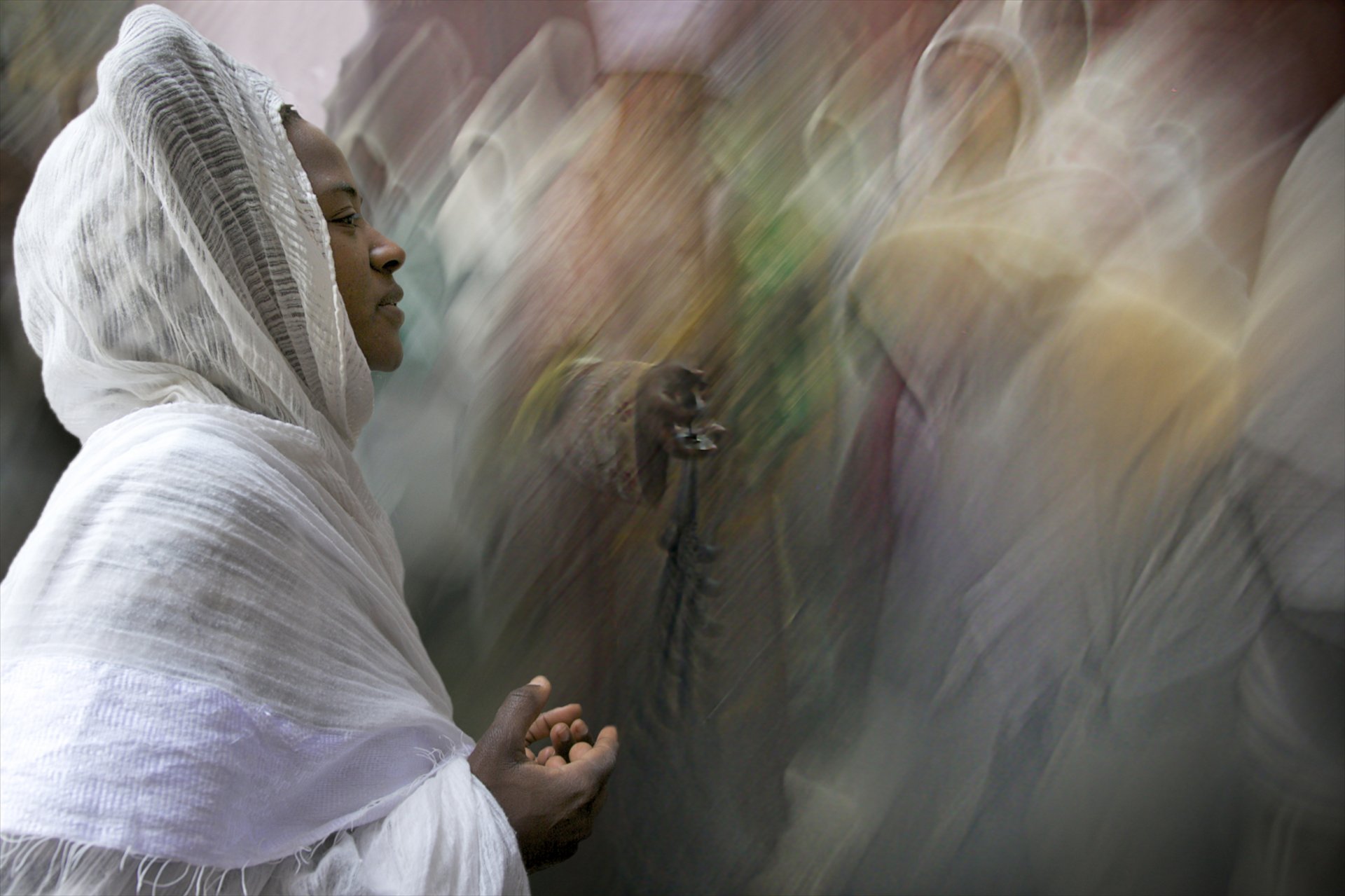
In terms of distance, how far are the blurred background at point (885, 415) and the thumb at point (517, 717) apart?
0.39 m

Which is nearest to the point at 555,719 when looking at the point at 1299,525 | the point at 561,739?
the point at 561,739

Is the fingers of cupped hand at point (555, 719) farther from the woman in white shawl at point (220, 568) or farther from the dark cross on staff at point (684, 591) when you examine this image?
the dark cross on staff at point (684, 591)

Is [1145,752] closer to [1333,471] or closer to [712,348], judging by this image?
[1333,471]

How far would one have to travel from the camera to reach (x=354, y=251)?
1.13 meters

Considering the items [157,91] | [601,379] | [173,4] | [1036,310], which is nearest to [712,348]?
[601,379]

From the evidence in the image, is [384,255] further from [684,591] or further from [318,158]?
[684,591]

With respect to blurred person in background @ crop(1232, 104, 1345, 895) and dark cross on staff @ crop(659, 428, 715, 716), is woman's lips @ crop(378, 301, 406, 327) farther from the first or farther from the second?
blurred person in background @ crop(1232, 104, 1345, 895)

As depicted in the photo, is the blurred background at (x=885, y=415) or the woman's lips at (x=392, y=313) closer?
the woman's lips at (x=392, y=313)

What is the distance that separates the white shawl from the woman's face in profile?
5 centimetres

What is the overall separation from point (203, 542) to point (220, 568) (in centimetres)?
3

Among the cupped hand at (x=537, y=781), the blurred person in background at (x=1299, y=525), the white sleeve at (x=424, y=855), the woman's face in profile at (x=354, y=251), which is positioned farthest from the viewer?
the blurred person in background at (x=1299, y=525)

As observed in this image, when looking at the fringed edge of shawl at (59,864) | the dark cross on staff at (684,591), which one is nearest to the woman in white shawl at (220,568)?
the fringed edge of shawl at (59,864)

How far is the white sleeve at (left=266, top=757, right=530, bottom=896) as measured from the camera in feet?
2.75

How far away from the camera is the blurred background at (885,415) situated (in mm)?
1290
